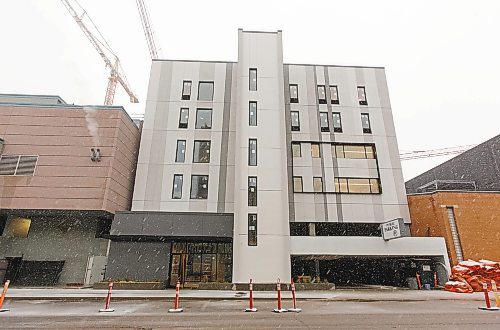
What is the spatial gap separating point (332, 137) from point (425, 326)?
22339mm

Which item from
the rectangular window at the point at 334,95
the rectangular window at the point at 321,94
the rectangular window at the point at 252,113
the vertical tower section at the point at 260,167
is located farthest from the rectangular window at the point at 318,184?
the rectangular window at the point at 334,95

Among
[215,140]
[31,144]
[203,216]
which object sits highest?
[215,140]

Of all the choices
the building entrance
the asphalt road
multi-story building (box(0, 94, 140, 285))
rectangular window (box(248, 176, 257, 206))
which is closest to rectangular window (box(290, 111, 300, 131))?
rectangular window (box(248, 176, 257, 206))

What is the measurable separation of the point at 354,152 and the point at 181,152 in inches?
658

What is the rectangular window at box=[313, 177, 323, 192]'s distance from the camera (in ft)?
92.2

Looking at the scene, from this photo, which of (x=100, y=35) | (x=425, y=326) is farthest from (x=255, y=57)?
(x=100, y=35)

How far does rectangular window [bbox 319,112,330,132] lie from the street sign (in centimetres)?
1077

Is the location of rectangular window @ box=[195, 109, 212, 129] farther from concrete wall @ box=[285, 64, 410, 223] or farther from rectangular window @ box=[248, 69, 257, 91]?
concrete wall @ box=[285, 64, 410, 223]

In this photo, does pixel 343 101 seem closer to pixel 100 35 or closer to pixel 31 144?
pixel 31 144

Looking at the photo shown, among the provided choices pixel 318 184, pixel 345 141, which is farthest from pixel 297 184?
pixel 345 141

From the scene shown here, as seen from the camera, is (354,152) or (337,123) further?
(337,123)

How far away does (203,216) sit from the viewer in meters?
24.2

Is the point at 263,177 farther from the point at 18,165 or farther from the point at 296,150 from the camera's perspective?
the point at 18,165

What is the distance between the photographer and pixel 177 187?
27.5 m
